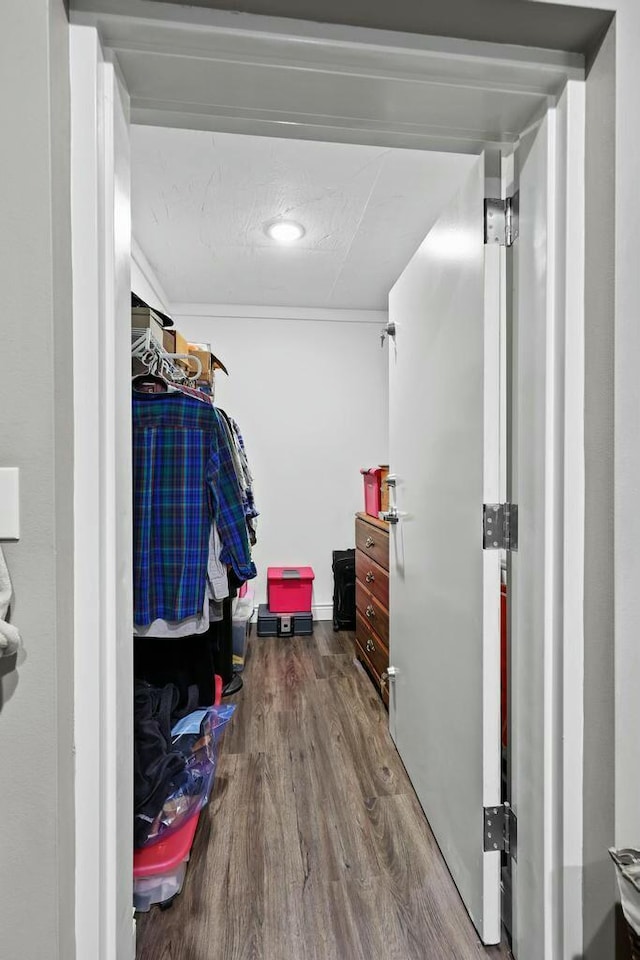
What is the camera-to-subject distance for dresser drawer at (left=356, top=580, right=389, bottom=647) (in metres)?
2.53

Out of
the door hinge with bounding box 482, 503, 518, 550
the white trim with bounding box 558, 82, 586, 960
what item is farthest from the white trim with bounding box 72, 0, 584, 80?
the door hinge with bounding box 482, 503, 518, 550

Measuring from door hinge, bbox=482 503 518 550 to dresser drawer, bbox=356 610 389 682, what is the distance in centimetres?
147

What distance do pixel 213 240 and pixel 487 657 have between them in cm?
255

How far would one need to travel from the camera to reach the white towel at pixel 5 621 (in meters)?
0.70

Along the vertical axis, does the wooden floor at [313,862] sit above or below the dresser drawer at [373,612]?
below

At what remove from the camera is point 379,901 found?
1.39 meters

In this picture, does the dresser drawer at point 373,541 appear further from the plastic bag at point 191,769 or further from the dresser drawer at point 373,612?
the plastic bag at point 191,769

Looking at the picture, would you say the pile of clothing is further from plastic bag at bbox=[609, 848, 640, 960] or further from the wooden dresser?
plastic bag at bbox=[609, 848, 640, 960]

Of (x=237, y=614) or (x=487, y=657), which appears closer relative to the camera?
(x=487, y=657)

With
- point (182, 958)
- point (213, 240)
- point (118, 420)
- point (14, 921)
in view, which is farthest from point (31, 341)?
point (213, 240)

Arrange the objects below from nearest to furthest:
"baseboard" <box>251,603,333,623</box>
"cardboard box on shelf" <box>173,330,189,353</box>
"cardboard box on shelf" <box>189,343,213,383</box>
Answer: "cardboard box on shelf" <box>173,330,189,353</box>
"cardboard box on shelf" <box>189,343,213,383</box>
"baseboard" <box>251,603,333,623</box>

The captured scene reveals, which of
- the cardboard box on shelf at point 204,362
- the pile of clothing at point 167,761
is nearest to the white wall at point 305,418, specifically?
the cardboard box on shelf at point 204,362

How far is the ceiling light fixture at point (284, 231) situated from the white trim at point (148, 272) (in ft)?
2.46

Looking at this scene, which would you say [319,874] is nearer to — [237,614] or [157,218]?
[237,614]
